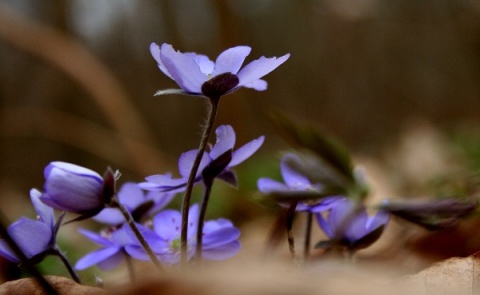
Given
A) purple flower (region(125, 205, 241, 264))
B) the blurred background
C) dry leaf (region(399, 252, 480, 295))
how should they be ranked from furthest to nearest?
the blurred background
purple flower (region(125, 205, 241, 264))
dry leaf (region(399, 252, 480, 295))

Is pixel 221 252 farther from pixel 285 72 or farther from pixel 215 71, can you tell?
pixel 285 72

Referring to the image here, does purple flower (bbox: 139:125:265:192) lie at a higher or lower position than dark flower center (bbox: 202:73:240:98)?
lower

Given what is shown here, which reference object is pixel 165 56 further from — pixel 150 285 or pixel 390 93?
pixel 390 93

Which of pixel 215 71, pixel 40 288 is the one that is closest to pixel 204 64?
pixel 215 71

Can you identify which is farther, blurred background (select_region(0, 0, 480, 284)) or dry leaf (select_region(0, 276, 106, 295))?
blurred background (select_region(0, 0, 480, 284))

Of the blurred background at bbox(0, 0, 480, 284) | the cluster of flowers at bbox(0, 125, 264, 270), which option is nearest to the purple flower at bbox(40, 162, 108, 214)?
the cluster of flowers at bbox(0, 125, 264, 270)

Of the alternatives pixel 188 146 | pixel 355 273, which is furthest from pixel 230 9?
pixel 355 273

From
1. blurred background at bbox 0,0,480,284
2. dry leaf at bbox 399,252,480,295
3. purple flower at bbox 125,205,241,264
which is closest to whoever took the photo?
dry leaf at bbox 399,252,480,295

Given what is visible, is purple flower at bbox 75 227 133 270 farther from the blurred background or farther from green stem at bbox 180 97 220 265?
the blurred background
